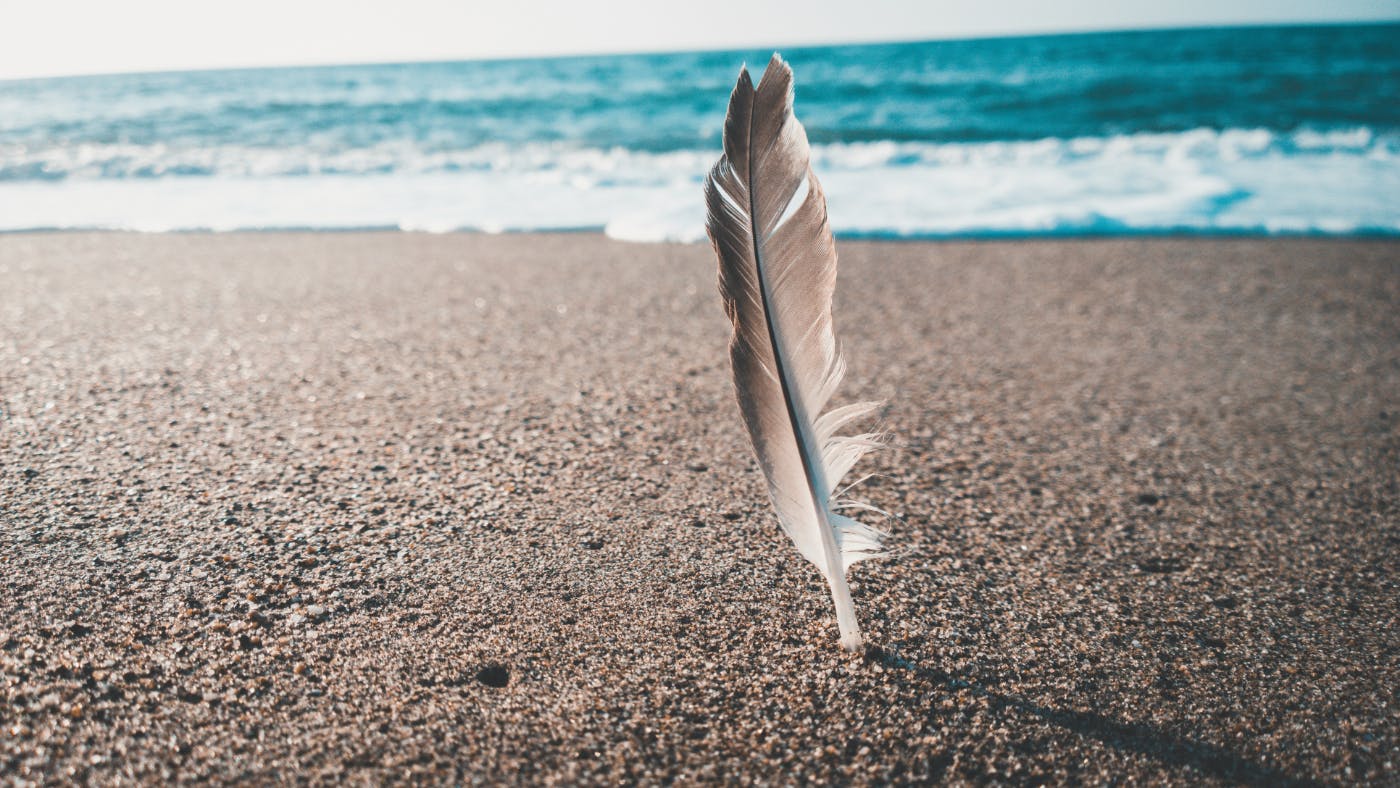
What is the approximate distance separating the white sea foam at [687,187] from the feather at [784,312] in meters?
4.29

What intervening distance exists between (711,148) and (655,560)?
9609mm

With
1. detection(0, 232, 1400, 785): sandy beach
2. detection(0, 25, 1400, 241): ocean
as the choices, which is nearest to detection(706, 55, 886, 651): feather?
detection(0, 232, 1400, 785): sandy beach

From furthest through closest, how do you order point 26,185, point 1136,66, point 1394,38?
point 1394,38 < point 1136,66 < point 26,185

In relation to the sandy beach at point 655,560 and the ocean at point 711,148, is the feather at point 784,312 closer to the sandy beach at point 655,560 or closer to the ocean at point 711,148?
the sandy beach at point 655,560

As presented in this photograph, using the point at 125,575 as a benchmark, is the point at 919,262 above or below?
below

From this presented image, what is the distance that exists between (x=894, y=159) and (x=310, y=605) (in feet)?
29.7

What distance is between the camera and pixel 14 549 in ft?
5.48

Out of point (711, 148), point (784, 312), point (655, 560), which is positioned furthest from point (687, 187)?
point (784, 312)

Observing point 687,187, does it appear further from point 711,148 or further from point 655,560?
point 655,560

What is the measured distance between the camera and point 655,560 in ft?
5.77

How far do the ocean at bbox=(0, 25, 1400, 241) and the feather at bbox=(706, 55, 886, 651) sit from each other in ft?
14.1

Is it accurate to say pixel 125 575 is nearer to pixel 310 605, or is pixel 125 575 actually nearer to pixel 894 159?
pixel 310 605

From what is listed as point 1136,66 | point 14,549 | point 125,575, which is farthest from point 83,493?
point 1136,66

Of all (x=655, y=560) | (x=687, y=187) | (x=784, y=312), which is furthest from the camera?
(x=687, y=187)
